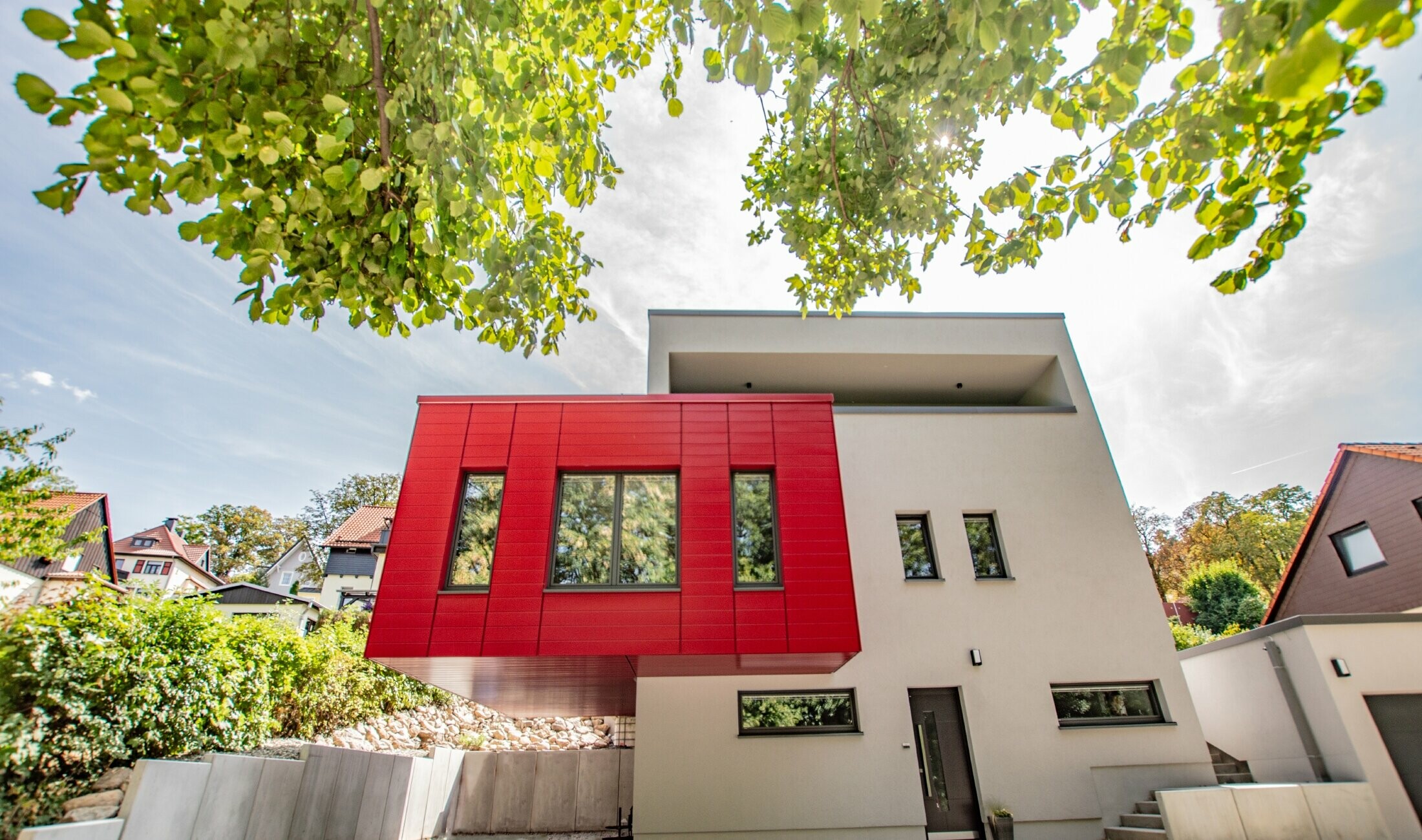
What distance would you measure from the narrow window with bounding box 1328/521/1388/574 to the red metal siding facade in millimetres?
14070

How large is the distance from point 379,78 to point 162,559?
4303cm

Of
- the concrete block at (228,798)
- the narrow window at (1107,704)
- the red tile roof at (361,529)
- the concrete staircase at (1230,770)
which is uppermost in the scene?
the red tile roof at (361,529)

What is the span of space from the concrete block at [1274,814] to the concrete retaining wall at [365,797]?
8861 millimetres

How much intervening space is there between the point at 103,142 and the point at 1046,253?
17.7ft

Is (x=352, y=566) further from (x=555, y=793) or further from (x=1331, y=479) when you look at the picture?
(x=1331, y=479)

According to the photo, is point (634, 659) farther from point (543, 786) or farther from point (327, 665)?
point (327, 665)

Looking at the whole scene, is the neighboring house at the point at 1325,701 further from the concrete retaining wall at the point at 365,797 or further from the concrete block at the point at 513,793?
the concrete block at the point at 513,793

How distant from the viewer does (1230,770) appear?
8297 mm

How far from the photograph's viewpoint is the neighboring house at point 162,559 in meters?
32.4

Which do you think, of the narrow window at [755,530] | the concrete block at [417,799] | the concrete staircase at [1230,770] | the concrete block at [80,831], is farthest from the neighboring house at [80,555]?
the concrete staircase at [1230,770]

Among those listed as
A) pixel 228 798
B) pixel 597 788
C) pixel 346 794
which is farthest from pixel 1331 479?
pixel 228 798

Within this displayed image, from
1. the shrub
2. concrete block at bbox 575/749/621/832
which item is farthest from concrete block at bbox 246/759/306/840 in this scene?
the shrub

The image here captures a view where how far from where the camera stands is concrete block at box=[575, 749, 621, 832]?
10.2 metres

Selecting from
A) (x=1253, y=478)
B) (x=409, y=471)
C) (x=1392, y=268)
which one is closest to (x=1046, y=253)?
(x=1392, y=268)
